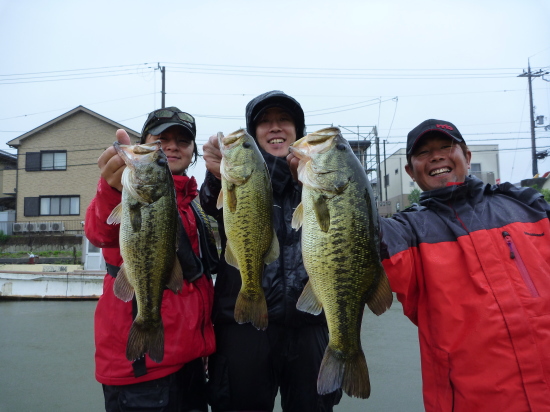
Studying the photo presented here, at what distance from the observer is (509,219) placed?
231 centimetres

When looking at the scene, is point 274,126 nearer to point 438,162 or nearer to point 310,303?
point 438,162

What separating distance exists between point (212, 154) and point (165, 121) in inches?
27.0

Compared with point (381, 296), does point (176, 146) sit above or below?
above

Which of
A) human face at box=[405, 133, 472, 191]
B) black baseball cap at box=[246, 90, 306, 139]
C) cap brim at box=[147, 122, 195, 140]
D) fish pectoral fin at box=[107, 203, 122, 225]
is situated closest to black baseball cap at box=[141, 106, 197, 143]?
cap brim at box=[147, 122, 195, 140]

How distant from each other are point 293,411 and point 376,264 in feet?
4.03

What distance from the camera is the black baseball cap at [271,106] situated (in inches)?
105

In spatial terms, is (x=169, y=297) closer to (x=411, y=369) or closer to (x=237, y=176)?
(x=237, y=176)

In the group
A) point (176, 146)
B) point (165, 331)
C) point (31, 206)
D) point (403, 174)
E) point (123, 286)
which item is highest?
point (403, 174)

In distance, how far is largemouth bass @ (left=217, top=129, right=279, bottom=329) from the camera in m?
2.13

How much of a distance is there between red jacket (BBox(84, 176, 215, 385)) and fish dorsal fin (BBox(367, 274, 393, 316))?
1.13 m

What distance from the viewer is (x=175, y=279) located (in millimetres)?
2252

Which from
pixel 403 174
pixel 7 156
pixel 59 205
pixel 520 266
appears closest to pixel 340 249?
pixel 520 266

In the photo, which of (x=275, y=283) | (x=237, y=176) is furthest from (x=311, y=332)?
(x=237, y=176)

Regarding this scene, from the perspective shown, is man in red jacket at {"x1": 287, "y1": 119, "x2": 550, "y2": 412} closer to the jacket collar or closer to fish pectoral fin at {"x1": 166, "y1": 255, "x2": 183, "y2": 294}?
the jacket collar
